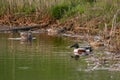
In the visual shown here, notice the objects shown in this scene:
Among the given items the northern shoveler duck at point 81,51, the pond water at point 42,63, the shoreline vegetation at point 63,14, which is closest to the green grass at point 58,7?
the shoreline vegetation at point 63,14

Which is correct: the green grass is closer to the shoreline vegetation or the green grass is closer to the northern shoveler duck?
the shoreline vegetation

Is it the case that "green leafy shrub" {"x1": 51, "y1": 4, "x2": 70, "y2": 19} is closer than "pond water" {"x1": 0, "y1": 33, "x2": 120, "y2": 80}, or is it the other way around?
"pond water" {"x1": 0, "y1": 33, "x2": 120, "y2": 80}

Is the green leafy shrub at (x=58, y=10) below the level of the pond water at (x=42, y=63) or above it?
below

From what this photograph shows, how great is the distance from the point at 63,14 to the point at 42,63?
11191mm

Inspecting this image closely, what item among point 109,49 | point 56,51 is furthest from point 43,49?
point 109,49

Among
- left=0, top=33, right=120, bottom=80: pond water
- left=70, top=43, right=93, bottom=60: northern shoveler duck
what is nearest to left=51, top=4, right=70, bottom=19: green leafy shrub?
left=0, top=33, right=120, bottom=80: pond water

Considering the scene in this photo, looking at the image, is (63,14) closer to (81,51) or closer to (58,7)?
(58,7)

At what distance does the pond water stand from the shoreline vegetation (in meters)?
2.55

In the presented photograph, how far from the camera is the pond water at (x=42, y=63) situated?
14898 millimetres

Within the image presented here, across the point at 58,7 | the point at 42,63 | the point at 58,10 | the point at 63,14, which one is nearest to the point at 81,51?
the point at 42,63

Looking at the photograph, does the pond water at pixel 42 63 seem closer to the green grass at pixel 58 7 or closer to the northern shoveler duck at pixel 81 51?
the northern shoveler duck at pixel 81 51

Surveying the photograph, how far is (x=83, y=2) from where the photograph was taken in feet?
93.3

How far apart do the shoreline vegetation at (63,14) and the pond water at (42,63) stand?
2554 millimetres

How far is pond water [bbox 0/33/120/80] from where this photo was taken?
48.9 ft
